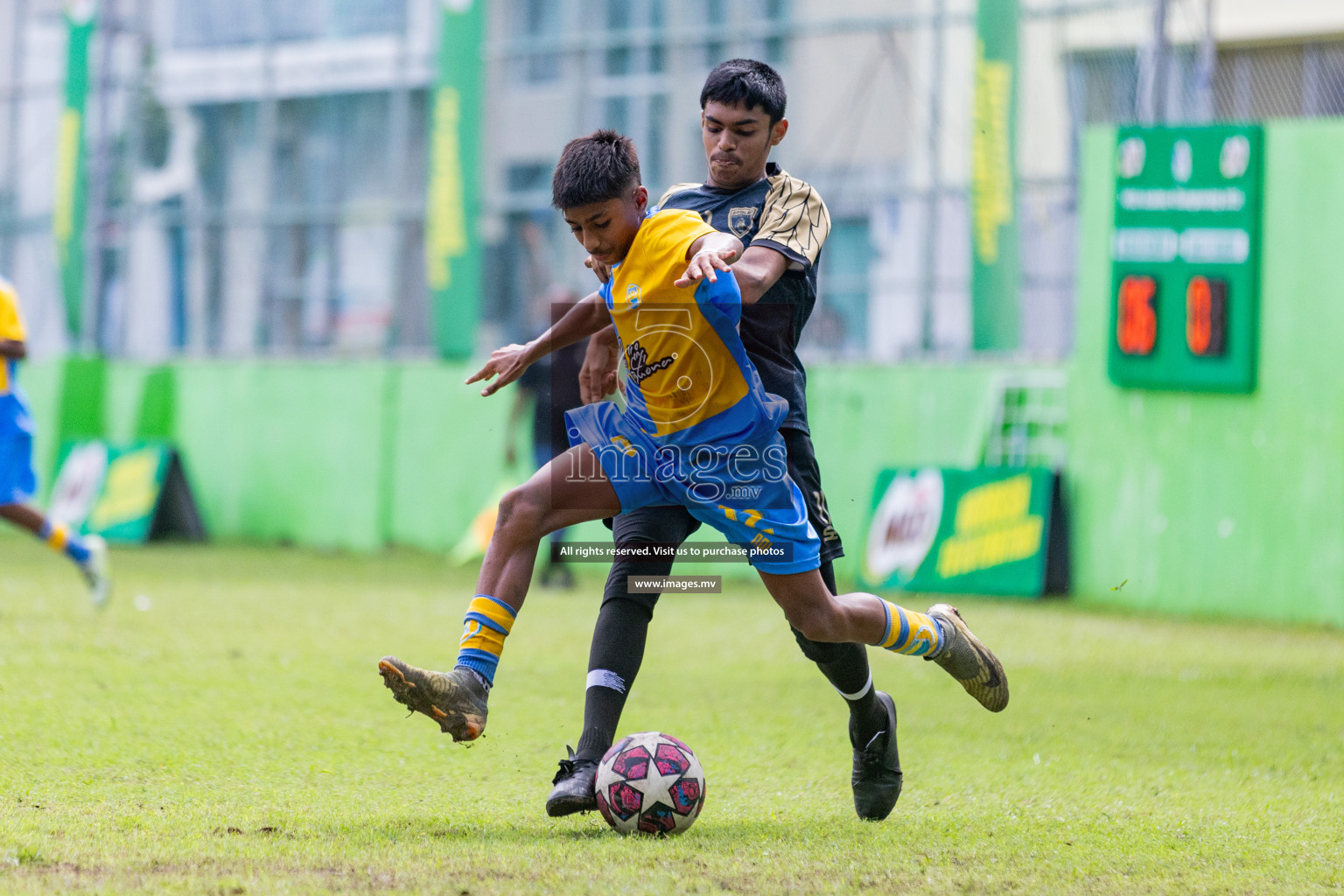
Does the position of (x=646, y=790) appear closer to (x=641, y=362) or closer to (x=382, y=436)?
(x=641, y=362)

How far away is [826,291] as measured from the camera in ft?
52.2

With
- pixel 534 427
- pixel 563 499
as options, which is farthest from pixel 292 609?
pixel 563 499

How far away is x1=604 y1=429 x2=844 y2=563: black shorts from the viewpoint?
4.47m

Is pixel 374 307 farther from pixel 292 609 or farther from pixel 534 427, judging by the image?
pixel 292 609

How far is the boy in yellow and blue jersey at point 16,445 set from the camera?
355 inches

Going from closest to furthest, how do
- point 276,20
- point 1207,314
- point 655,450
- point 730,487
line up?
point 730,487, point 655,450, point 1207,314, point 276,20

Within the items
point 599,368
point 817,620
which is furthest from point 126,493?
point 817,620

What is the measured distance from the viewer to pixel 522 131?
56.7ft

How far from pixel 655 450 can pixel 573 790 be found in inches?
35.8

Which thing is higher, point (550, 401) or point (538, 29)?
point (538, 29)

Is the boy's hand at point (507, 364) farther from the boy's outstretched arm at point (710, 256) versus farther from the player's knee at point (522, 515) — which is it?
the boy's outstretched arm at point (710, 256)

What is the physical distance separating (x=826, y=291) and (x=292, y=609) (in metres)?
7.28

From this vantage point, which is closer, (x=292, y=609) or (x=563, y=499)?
(x=563, y=499)

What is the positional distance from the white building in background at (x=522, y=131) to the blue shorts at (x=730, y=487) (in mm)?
8679
